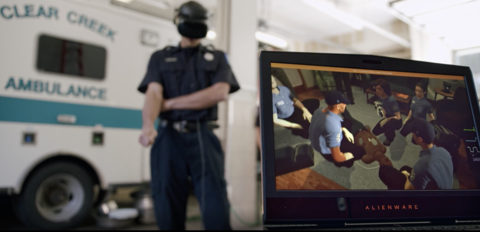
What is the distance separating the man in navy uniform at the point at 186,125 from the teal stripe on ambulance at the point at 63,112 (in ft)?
6.84

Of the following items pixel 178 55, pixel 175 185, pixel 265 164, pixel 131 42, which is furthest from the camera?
pixel 131 42

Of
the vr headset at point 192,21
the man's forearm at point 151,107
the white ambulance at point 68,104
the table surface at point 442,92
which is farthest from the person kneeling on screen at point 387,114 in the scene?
the white ambulance at point 68,104

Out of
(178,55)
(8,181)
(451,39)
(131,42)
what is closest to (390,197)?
(451,39)

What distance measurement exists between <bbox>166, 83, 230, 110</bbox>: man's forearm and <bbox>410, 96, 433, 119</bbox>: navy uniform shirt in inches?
42.4

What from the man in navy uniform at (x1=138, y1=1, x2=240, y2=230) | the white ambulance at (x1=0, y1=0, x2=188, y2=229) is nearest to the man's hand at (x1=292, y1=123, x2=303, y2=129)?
the man in navy uniform at (x1=138, y1=1, x2=240, y2=230)

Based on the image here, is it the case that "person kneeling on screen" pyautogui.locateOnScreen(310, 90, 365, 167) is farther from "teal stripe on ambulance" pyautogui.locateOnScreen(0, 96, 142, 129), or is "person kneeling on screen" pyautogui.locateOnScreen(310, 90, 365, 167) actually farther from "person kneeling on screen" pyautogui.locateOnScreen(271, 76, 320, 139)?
"teal stripe on ambulance" pyautogui.locateOnScreen(0, 96, 142, 129)

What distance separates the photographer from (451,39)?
967 mm

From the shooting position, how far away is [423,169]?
0.71 metres

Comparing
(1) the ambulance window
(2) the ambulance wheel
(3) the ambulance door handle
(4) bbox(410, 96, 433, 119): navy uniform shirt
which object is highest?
(1) the ambulance window

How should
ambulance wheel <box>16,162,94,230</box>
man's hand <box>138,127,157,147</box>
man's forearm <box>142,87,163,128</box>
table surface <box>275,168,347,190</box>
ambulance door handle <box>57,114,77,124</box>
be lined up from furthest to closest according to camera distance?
ambulance door handle <box>57,114,77,124</box>
ambulance wheel <box>16,162,94,230</box>
man's forearm <box>142,87,163,128</box>
man's hand <box>138,127,157,147</box>
table surface <box>275,168,347,190</box>

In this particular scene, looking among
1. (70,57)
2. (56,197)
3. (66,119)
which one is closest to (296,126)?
(66,119)

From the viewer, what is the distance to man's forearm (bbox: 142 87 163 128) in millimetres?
1563

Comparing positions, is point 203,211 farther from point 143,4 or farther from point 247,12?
point 143,4

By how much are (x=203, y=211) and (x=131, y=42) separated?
114 inches
